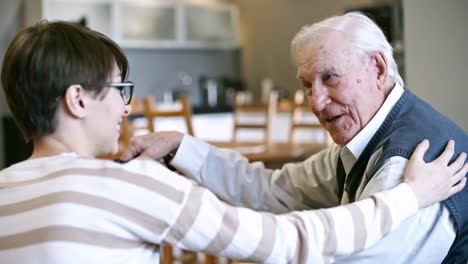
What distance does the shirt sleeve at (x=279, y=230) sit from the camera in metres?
0.82

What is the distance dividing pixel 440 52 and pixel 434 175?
25.2 inches

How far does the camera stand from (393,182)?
1.03 meters

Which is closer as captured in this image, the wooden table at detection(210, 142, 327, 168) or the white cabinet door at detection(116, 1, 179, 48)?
the wooden table at detection(210, 142, 327, 168)

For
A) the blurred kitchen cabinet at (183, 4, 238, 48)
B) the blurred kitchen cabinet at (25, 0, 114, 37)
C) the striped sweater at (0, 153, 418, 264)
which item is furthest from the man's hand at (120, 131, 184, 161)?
the blurred kitchen cabinet at (183, 4, 238, 48)

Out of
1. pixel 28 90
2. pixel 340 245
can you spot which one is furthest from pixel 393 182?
pixel 28 90

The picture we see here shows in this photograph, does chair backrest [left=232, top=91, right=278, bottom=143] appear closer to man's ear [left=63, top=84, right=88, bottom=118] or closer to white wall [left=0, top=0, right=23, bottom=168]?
white wall [left=0, top=0, right=23, bottom=168]

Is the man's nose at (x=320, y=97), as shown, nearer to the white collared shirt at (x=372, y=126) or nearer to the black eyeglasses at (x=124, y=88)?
the white collared shirt at (x=372, y=126)

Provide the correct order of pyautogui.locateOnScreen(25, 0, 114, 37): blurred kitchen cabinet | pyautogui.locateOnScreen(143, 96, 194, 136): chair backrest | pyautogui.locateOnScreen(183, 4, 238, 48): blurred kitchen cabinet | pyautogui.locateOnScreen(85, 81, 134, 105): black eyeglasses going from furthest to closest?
1. pyautogui.locateOnScreen(183, 4, 238, 48): blurred kitchen cabinet
2. pyautogui.locateOnScreen(25, 0, 114, 37): blurred kitchen cabinet
3. pyautogui.locateOnScreen(143, 96, 194, 136): chair backrest
4. pyautogui.locateOnScreen(85, 81, 134, 105): black eyeglasses

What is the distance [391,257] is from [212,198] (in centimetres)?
37

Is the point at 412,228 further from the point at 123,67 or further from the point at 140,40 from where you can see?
the point at 140,40

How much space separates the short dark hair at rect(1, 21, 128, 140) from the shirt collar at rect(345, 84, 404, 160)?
1.78 feet

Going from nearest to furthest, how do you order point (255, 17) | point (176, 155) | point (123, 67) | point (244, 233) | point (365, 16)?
point (244, 233) < point (123, 67) < point (365, 16) < point (176, 155) < point (255, 17)

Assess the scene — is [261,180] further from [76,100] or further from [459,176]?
[76,100]

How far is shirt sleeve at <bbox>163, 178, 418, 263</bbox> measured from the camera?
2.70 ft
